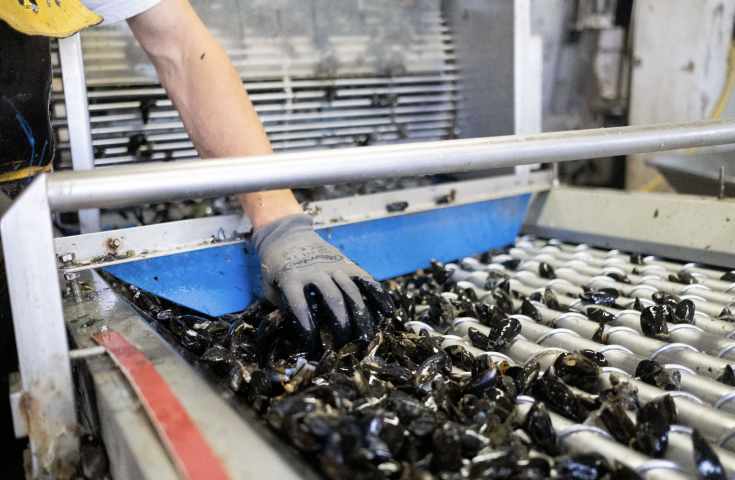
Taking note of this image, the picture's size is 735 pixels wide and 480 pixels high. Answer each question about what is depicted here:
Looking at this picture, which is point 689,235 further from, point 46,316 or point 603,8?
point 603,8

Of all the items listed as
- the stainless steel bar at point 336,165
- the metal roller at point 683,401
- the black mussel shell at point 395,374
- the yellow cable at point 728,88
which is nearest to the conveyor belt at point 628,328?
the metal roller at point 683,401

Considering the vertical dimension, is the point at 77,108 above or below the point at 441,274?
above

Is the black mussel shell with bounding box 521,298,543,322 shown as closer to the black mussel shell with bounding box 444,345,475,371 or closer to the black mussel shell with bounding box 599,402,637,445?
the black mussel shell with bounding box 444,345,475,371

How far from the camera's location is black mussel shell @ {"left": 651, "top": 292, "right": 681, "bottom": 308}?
50.8 inches

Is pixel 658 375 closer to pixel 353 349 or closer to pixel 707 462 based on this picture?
A: pixel 707 462

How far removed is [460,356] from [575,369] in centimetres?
23

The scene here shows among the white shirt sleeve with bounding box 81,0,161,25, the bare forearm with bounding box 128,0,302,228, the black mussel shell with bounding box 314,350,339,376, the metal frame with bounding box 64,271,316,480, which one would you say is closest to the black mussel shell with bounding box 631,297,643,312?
the black mussel shell with bounding box 314,350,339,376

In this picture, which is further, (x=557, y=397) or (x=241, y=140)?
(x=241, y=140)

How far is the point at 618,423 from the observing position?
794 mm

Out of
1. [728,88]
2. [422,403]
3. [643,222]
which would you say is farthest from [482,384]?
[728,88]

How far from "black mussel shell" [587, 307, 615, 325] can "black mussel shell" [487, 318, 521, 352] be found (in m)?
0.23

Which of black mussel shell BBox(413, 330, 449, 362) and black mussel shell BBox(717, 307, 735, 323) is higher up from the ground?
black mussel shell BBox(413, 330, 449, 362)

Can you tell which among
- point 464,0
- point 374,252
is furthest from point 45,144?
point 464,0

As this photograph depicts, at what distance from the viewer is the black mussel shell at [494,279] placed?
159 centimetres
